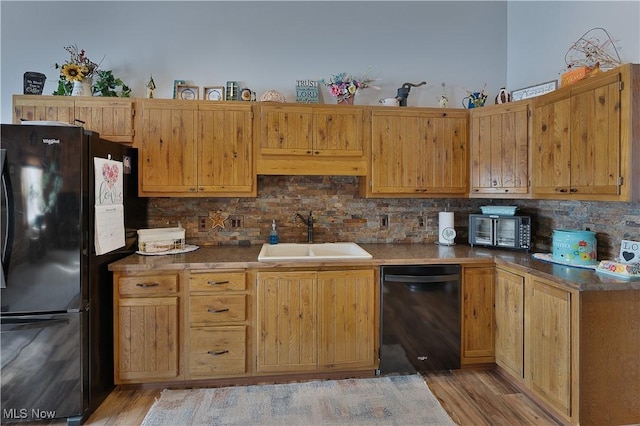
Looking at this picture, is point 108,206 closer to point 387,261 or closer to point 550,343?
point 387,261

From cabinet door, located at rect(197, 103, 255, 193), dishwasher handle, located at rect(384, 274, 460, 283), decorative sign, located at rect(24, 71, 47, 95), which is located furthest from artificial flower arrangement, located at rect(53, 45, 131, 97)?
dishwasher handle, located at rect(384, 274, 460, 283)

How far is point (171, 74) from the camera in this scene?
9.98ft

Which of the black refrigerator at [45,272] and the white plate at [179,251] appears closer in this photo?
the black refrigerator at [45,272]

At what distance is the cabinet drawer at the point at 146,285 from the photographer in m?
2.33

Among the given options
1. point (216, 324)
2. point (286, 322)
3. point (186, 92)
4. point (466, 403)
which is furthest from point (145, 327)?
point (466, 403)

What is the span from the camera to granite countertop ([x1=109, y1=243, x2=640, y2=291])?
7.02ft

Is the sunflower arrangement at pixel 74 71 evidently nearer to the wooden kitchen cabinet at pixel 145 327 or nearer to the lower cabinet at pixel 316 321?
the wooden kitchen cabinet at pixel 145 327

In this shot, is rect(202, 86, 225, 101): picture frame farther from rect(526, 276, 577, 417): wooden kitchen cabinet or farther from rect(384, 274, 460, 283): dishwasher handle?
rect(526, 276, 577, 417): wooden kitchen cabinet

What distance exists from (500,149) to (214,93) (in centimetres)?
249

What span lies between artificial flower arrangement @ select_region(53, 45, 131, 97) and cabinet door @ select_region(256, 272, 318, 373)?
2.01m

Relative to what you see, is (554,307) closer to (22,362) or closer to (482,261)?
(482,261)

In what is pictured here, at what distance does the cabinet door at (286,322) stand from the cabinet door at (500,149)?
171 cm

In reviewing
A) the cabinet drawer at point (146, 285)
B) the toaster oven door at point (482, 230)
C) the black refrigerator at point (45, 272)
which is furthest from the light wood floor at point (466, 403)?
the toaster oven door at point (482, 230)

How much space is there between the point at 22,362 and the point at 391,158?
287cm
